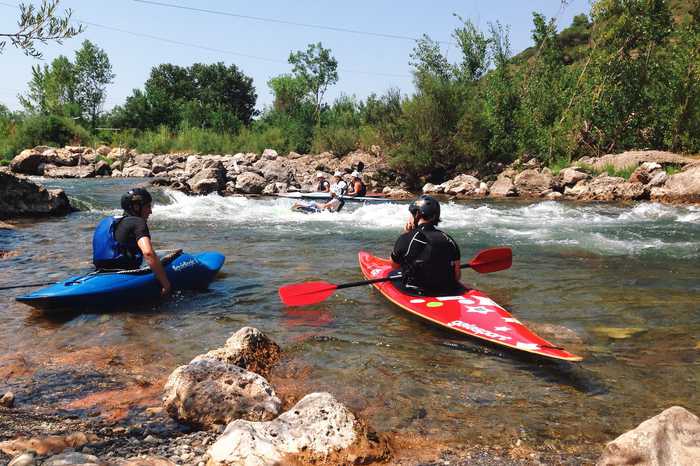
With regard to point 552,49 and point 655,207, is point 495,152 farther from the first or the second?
point 655,207

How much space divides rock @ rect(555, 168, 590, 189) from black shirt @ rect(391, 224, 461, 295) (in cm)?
1358

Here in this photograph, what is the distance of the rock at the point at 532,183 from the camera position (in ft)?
57.9

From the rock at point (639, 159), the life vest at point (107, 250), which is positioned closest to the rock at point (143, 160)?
the rock at point (639, 159)

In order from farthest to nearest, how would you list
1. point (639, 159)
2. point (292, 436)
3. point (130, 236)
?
point (639, 159) → point (130, 236) → point (292, 436)

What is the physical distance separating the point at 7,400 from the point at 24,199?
1070cm

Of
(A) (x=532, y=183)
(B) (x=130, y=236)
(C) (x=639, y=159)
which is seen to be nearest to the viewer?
(B) (x=130, y=236)

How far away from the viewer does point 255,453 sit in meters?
2.38

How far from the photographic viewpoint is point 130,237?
5293 mm

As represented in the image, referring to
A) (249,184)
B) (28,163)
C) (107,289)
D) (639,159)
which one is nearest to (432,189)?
(249,184)

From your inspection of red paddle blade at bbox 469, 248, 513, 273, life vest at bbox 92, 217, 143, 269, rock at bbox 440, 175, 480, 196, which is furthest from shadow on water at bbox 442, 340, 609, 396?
rock at bbox 440, 175, 480, 196

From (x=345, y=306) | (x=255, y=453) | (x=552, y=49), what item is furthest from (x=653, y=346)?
(x=552, y=49)

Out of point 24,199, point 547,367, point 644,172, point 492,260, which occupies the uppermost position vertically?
point 644,172

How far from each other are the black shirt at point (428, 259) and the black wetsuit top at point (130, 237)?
2.34 m

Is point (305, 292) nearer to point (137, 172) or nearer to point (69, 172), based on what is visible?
point (137, 172)
